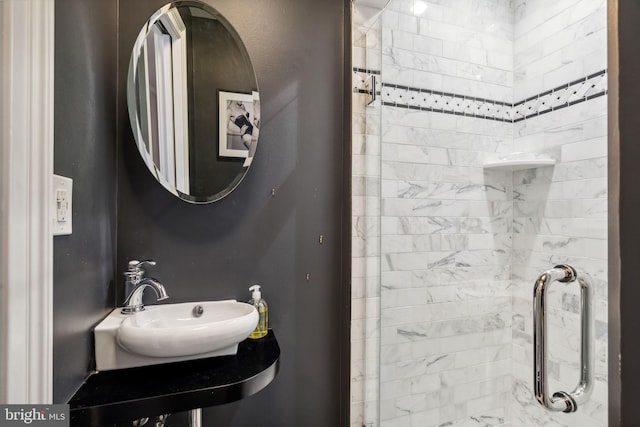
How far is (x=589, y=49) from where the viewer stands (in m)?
1.12

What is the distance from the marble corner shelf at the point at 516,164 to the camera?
4.36 feet

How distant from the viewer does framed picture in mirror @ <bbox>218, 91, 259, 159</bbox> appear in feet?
3.80

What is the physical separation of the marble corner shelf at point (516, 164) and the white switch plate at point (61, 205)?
1494 mm

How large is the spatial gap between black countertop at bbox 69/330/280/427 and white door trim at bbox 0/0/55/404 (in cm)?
13

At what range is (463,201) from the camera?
4.65ft

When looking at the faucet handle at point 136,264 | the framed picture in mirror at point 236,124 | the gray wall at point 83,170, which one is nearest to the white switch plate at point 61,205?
the gray wall at point 83,170

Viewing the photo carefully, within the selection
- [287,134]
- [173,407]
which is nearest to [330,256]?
[287,134]

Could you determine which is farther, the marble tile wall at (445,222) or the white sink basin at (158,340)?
the marble tile wall at (445,222)

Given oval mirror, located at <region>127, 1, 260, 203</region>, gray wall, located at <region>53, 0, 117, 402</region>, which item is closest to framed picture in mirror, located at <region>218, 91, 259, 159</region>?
oval mirror, located at <region>127, 1, 260, 203</region>

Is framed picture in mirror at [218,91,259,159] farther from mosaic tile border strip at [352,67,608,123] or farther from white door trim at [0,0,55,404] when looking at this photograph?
white door trim at [0,0,55,404]

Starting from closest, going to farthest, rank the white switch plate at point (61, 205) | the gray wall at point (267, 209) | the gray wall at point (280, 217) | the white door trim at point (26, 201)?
the white door trim at point (26, 201) < the white switch plate at point (61, 205) < the gray wall at point (267, 209) < the gray wall at point (280, 217)

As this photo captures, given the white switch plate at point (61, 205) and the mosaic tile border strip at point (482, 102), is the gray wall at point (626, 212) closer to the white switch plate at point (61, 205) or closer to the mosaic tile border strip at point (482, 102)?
the mosaic tile border strip at point (482, 102)

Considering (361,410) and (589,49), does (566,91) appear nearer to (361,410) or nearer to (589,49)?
(589,49)

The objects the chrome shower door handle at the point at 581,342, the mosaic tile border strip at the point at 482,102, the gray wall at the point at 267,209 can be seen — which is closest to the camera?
the chrome shower door handle at the point at 581,342
